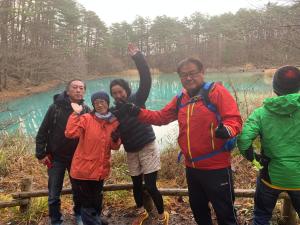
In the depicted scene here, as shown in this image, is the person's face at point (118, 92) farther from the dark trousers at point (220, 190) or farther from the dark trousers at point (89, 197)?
the dark trousers at point (220, 190)

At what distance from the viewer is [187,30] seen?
195 ft

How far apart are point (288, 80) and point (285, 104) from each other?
0.76 ft

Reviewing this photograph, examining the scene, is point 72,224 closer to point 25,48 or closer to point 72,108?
point 72,108

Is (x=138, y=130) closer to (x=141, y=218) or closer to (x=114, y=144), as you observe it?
(x=114, y=144)

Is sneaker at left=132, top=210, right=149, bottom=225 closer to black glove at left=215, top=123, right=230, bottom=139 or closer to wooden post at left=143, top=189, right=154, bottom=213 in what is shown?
wooden post at left=143, top=189, right=154, bottom=213

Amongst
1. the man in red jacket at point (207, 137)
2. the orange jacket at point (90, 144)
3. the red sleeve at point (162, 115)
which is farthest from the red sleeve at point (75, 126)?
the man in red jacket at point (207, 137)

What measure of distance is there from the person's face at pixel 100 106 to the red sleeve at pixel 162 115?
1.29ft

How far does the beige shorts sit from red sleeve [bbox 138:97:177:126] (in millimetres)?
396

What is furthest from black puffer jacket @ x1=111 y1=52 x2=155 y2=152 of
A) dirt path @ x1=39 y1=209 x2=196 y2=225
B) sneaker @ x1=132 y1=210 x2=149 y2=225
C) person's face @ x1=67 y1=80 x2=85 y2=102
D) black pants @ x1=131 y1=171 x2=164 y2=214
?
dirt path @ x1=39 y1=209 x2=196 y2=225

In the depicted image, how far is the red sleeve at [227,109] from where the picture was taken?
2600 mm

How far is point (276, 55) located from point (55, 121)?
525cm

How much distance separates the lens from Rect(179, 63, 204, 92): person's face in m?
2.93

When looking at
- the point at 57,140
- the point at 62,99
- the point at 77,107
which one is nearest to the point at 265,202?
the point at 77,107

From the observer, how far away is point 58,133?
3740 millimetres
